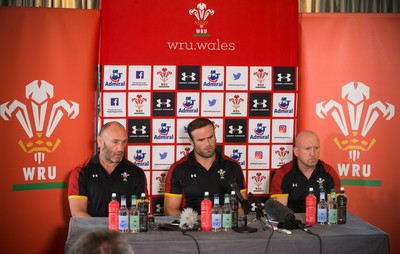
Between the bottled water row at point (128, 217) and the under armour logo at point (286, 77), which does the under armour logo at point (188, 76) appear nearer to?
the under armour logo at point (286, 77)

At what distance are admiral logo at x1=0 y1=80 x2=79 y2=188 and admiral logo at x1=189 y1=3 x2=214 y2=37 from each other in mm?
1102

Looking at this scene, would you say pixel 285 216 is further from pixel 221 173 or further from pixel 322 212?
pixel 221 173

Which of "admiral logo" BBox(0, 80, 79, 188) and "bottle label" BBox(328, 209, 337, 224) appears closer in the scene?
"bottle label" BBox(328, 209, 337, 224)

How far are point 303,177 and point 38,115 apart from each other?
1982mm

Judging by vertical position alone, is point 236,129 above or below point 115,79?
below

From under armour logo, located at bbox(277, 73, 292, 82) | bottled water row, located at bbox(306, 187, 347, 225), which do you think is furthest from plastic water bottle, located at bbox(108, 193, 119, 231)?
under armour logo, located at bbox(277, 73, 292, 82)

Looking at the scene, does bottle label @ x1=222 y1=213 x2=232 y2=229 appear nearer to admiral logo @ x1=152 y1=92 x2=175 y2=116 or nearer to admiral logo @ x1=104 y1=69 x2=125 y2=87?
admiral logo @ x1=152 y1=92 x2=175 y2=116

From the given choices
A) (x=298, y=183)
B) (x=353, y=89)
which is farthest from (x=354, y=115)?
(x=298, y=183)

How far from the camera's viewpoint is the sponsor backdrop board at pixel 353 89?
5.05 metres

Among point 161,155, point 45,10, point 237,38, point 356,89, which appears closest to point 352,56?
point 356,89

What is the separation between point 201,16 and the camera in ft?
15.8

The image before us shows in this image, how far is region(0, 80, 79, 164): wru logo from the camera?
469cm

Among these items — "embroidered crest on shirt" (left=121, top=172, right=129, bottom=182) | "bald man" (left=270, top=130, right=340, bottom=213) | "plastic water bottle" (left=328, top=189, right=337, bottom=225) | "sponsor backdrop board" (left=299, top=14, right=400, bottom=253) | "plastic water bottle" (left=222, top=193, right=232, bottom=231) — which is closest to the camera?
"plastic water bottle" (left=222, top=193, right=232, bottom=231)

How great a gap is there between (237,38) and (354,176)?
4.75 ft
